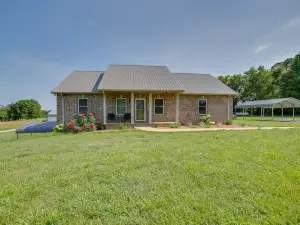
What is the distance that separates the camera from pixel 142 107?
1437 centimetres

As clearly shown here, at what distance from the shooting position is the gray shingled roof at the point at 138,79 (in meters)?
13.1

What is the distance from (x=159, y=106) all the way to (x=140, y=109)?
68.7 inches

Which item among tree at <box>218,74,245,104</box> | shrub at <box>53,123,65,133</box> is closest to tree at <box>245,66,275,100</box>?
tree at <box>218,74,245,104</box>

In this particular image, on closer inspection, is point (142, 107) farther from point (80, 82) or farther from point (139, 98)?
point (80, 82)

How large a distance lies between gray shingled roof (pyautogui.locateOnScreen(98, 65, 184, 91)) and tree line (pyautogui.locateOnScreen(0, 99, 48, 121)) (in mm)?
21365

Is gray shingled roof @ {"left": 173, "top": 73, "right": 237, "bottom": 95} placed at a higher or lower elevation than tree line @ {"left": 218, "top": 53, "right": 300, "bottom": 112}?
lower

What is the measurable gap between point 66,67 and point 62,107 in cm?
758

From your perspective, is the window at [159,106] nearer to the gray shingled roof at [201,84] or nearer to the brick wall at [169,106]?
the brick wall at [169,106]

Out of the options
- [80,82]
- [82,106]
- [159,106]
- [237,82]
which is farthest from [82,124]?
[237,82]

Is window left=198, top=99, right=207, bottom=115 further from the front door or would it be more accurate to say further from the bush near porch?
the bush near porch

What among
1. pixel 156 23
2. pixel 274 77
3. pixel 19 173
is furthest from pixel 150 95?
pixel 274 77

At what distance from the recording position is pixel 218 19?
11922 millimetres

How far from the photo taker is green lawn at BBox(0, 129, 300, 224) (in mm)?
2248

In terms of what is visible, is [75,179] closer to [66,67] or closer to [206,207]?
[206,207]
